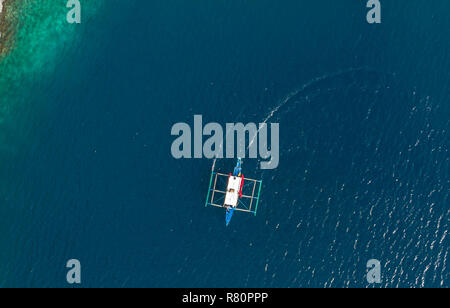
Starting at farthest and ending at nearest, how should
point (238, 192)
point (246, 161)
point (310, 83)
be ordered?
point (310, 83) → point (246, 161) → point (238, 192)

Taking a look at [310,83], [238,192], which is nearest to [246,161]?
[238,192]

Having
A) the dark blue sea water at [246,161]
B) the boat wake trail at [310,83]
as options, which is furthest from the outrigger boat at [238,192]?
the boat wake trail at [310,83]

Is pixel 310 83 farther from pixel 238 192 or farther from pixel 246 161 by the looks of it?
pixel 238 192

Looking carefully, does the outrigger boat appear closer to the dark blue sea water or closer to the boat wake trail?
the dark blue sea water

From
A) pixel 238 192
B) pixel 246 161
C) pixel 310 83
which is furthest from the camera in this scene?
pixel 310 83

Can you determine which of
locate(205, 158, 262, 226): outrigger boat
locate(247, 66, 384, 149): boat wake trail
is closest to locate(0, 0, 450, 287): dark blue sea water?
→ locate(247, 66, 384, 149): boat wake trail

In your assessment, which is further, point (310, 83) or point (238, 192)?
point (310, 83)

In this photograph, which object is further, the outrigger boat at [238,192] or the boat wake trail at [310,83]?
the boat wake trail at [310,83]

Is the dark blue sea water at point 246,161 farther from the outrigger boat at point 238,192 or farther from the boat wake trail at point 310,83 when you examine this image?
the outrigger boat at point 238,192

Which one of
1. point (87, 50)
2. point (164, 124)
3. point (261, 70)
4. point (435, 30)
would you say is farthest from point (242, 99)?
point (435, 30)
